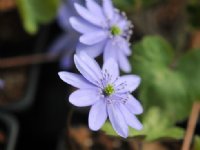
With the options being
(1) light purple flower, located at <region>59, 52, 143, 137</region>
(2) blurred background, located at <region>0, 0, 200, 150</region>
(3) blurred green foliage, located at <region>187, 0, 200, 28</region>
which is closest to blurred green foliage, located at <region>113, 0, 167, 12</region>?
(2) blurred background, located at <region>0, 0, 200, 150</region>

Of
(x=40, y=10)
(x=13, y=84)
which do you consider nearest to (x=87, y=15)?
(x=40, y=10)

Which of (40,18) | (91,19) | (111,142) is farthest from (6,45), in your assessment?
(91,19)

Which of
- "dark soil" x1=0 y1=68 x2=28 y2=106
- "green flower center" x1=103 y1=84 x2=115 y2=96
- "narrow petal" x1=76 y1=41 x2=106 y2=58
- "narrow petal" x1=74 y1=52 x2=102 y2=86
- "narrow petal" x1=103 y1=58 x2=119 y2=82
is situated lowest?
"green flower center" x1=103 y1=84 x2=115 y2=96

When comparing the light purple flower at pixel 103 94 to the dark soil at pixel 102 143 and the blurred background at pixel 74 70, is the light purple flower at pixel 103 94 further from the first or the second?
the dark soil at pixel 102 143

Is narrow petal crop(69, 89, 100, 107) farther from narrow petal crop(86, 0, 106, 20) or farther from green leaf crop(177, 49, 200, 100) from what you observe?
green leaf crop(177, 49, 200, 100)

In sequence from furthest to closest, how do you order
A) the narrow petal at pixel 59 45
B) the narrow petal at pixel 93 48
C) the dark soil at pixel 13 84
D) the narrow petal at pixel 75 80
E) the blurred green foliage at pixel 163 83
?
the narrow petal at pixel 59 45 < the dark soil at pixel 13 84 < the blurred green foliage at pixel 163 83 < the narrow petal at pixel 93 48 < the narrow petal at pixel 75 80

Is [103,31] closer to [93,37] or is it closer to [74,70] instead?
[93,37]

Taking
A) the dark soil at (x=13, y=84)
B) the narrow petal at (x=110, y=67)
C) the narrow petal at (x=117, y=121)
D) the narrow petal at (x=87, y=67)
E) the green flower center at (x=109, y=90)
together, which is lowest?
the narrow petal at (x=117, y=121)

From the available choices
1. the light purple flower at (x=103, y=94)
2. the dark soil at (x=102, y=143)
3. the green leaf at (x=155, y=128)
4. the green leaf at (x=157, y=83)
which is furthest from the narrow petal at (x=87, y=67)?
the dark soil at (x=102, y=143)
